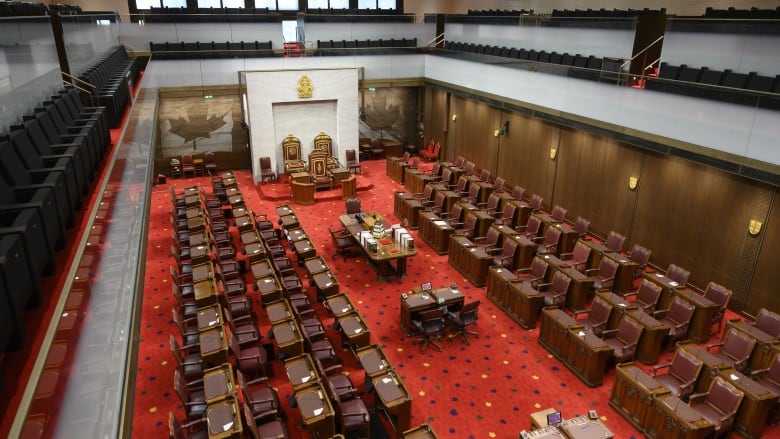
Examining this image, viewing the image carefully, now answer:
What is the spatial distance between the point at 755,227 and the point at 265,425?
8555 mm

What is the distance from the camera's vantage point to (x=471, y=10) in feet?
74.4

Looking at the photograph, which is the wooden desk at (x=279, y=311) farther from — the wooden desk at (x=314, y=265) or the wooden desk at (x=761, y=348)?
the wooden desk at (x=761, y=348)

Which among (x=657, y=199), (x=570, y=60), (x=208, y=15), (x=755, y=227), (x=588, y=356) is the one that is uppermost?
(x=208, y=15)

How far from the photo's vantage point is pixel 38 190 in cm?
449

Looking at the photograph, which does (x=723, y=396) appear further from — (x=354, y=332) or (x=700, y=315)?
(x=354, y=332)

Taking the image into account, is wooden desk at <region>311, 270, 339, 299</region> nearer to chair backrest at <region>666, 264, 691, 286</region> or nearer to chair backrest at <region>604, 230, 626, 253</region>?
chair backrest at <region>604, 230, 626, 253</region>

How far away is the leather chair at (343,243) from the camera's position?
11.4m

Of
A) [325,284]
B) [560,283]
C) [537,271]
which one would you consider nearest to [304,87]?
[325,284]

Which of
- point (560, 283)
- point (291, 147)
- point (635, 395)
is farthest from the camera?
point (291, 147)

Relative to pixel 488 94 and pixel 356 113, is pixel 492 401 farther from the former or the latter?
pixel 356 113

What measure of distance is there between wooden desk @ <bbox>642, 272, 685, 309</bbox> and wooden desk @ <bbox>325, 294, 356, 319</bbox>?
17.2 ft

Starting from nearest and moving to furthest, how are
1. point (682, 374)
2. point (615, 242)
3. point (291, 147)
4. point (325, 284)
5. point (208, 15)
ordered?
point (682, 374), point (325, 284), point (615, 242), point (291, 147), point (208, 15)

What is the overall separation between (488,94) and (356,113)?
4.74 m

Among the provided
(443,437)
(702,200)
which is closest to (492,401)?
(443,437)
